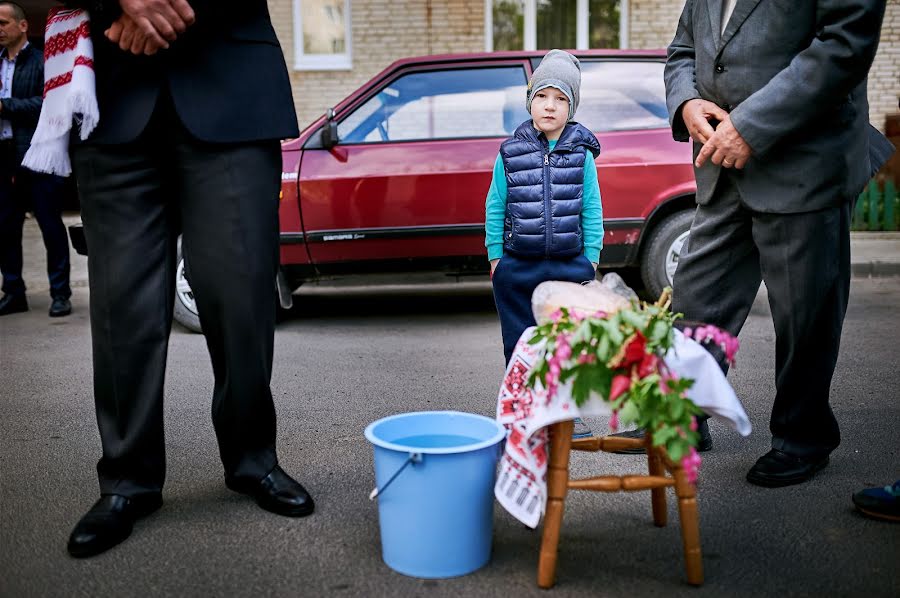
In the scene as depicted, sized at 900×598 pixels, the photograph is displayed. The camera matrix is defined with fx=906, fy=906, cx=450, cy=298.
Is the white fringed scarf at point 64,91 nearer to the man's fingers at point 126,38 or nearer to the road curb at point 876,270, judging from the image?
the man's fingers at point 126,38

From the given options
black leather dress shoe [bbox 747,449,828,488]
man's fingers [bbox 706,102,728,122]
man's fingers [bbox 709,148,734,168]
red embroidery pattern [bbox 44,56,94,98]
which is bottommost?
black leather dress shoe [bbox 747,449,828,488]

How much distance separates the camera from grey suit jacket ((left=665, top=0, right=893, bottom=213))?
9.39ft

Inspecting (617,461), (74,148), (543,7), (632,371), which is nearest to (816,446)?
(617,461)

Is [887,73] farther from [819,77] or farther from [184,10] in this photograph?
[184,10]

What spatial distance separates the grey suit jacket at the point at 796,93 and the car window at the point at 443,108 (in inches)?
124

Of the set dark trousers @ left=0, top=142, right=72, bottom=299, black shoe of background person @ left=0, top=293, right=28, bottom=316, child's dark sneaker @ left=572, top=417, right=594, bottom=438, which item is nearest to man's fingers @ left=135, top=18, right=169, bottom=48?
child's dark sneaker @ left=572, top=417, right=594, bottom=438

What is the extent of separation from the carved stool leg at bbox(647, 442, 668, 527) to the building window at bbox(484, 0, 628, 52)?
12.0 metres

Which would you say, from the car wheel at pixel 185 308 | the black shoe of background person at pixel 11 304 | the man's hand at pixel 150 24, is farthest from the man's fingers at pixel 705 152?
the black shoe of background person at pixel 11 304

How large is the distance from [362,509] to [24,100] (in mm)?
5263

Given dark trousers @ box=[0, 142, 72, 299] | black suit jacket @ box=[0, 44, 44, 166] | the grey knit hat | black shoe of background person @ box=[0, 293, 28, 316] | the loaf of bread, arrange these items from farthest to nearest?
black shoe of background person @ box=[0, 293, 28, 316]
dark trousers @ box=[0, 142, 72, 299]
black suit jacket @ box=[0, 44, 44, 166]
the grey knit hat
the loaf of bread

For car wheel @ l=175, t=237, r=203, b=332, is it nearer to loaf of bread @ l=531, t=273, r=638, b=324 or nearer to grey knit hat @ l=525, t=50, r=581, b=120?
grey knit hat @ l=525, t=50, r=581, b=120

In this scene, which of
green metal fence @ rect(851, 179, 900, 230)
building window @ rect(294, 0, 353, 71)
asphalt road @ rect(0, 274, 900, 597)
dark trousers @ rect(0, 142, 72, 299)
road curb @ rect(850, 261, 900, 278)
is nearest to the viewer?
asphalt road @ rect(0, 274, 900, 597)

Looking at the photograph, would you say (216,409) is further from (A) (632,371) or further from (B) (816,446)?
(B) (816,446)

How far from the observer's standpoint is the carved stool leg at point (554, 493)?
239 centimetres
